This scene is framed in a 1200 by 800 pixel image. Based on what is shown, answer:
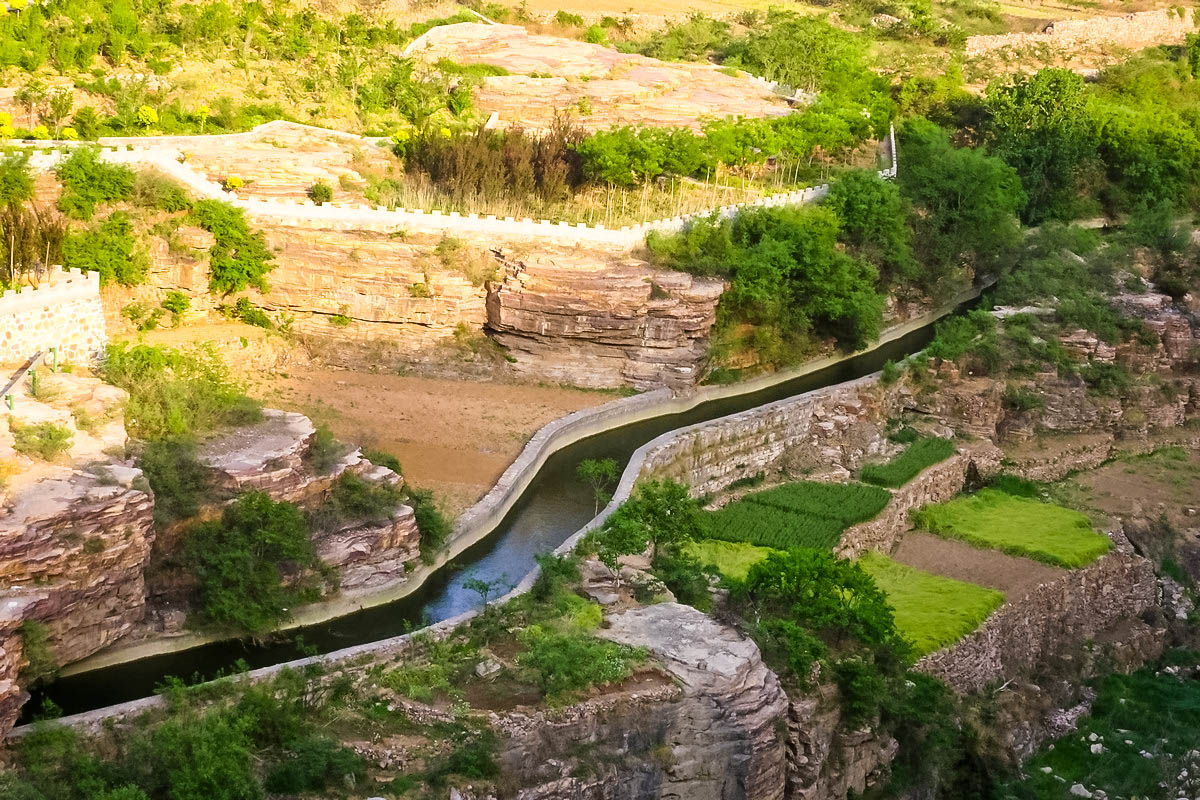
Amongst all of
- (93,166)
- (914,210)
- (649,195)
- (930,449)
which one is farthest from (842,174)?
(93,166)

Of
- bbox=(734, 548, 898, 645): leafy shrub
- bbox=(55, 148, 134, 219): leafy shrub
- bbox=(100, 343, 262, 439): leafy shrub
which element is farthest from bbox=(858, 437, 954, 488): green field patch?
bbox=(55, 148, 134, 219): leafy shrub

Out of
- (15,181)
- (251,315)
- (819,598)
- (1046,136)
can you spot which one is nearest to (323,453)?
(819,598)

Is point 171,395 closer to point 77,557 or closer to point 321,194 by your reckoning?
point 77,557

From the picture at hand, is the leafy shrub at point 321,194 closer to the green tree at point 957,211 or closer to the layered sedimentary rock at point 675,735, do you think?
the green tree at point 957,211

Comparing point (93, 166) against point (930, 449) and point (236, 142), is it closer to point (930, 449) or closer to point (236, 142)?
point (236, 142)

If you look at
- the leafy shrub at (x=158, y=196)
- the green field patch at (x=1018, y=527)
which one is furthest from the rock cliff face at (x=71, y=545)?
the green field patch at (x=1018, y=527)

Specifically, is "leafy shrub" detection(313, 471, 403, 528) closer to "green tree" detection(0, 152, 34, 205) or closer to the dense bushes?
the dense bushes

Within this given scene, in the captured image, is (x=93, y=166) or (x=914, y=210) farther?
(x=914, y=210)
